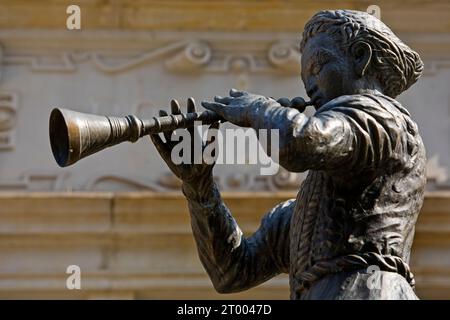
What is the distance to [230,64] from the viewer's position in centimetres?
734

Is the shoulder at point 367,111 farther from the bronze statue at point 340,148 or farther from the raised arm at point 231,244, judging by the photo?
the raised arm at point 231,244

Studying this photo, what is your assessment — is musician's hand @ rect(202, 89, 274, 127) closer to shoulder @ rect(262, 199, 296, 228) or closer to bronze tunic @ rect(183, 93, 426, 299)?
bronze tunic @ rect(183, 93, 426, 299)

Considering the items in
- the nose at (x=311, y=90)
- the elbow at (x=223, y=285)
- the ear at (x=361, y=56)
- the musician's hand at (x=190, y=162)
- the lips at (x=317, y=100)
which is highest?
the ear at (x=361, y=56)

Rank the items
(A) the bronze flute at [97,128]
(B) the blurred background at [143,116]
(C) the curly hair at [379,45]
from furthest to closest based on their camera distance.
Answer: (B) the blurred background at [143,116], (C) the curly hair at [379,45], (A) the bronze flute at [97,128]

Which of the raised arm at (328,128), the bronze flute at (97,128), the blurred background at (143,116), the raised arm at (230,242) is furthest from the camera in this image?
the blurred background at (143,116)

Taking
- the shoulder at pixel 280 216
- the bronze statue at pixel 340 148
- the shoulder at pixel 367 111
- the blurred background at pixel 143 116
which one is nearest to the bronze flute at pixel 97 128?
the bronze statue at pixel 340 148

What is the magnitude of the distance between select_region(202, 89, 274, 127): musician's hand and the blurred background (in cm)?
408

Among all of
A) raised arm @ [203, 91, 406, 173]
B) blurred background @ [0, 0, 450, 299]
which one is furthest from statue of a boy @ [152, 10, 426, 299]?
blurred background @ [0, 0, 450, 299]

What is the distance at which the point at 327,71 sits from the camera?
2.86 m

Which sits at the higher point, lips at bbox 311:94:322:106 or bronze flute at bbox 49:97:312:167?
lips at bbox 311:94:322:106

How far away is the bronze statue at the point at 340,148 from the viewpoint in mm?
2678

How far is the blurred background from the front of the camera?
6.97 m

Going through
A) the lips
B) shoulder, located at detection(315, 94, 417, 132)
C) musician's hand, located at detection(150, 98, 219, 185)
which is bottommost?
musician's hand, located at detection(150, 98, 219, 185)
